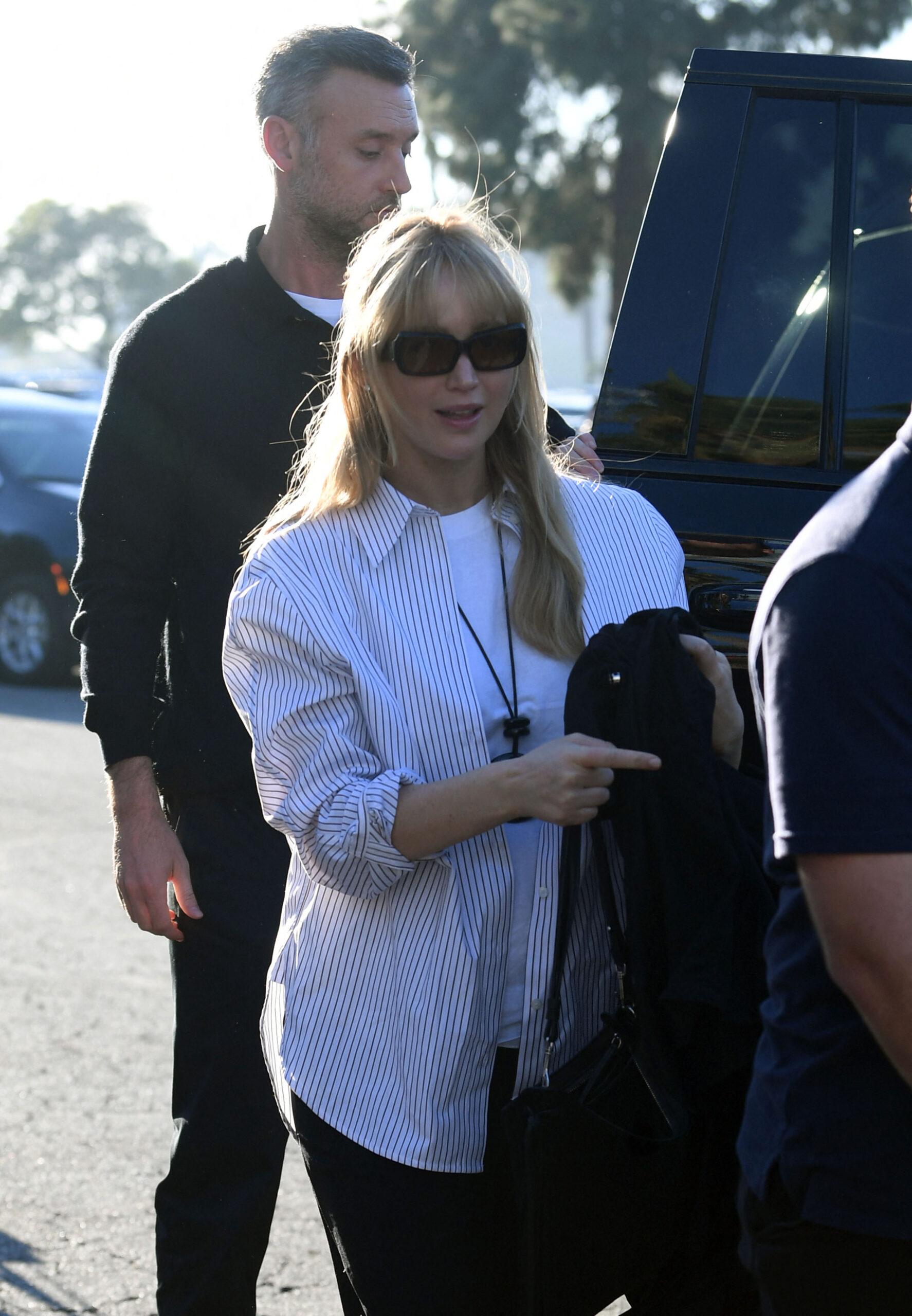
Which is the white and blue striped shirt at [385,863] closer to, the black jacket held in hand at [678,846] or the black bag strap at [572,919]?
the black bag strap at [572,919]

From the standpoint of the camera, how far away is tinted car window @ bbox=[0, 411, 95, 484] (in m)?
11.1

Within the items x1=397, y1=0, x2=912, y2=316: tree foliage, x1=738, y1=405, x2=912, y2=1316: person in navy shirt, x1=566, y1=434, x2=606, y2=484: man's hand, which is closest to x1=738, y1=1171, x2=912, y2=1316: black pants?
x1=738, y1=405, x2=912, y2=1316: person in navy shirt

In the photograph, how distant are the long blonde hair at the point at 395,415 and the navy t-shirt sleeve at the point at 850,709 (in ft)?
2.38

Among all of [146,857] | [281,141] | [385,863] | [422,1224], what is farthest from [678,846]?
[281,141]

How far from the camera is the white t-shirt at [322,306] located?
284 centimetres

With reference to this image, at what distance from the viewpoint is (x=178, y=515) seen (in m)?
2.78

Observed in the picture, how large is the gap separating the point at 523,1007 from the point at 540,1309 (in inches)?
13.5

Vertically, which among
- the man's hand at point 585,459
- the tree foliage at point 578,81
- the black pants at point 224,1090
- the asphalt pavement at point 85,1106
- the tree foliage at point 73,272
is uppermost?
the tree foliage at point 73,272

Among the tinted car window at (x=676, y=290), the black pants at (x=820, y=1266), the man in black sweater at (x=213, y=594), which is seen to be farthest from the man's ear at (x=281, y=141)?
the black pants at (x=820, y=1266)

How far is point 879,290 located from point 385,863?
135cm

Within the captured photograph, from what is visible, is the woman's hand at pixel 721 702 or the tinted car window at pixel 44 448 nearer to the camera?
the woman's hand at pixel 721 702

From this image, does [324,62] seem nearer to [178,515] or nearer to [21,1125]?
[178,515]

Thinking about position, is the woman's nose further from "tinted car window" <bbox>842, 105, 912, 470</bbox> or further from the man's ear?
the man's ear

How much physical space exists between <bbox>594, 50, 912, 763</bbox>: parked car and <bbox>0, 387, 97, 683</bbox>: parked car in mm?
8428
